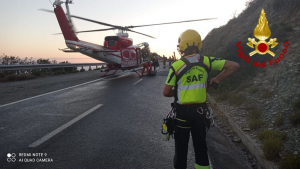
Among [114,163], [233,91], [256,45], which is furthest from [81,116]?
[256,45]

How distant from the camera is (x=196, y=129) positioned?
311 centimetres

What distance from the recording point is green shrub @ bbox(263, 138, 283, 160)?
13.3 ft

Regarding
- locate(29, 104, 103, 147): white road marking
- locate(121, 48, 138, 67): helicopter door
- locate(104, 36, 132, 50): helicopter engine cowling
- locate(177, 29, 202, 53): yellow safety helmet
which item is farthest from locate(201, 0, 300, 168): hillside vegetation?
locate(104, 36, 132, 50): helicopter engine cowling

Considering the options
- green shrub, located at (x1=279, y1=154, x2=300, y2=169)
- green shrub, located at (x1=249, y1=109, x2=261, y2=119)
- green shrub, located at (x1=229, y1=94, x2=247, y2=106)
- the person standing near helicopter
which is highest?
the person standing near helicopter

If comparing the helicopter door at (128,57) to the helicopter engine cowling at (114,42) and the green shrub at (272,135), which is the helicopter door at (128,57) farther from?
the green shrub at (272,135)

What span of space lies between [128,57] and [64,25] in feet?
18.3

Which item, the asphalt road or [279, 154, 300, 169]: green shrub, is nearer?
[279, 154, 300, 169]: green shrub

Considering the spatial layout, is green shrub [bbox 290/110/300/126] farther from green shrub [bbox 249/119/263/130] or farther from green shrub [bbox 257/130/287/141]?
green shrub [bbox 249/119/263/130]

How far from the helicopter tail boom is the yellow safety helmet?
52.1 feet

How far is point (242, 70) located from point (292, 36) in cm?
262

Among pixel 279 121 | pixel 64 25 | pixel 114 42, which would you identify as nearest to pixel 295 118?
pixel 279 121

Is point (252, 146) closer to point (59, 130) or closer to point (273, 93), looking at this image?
point (273, 93)

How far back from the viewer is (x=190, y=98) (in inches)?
123

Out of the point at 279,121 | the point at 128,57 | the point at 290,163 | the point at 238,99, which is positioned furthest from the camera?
the point at 128,57
